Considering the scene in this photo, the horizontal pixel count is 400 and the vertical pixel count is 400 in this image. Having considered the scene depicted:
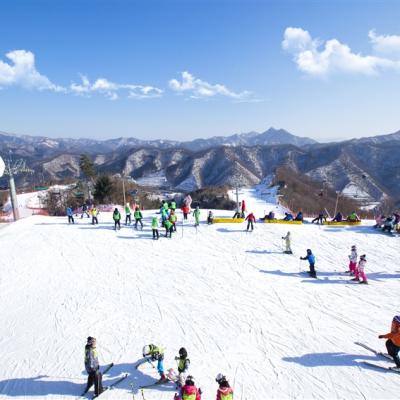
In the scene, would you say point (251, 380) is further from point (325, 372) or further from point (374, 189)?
point (374, 189)

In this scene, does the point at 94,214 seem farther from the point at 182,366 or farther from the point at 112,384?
the point at 182,366

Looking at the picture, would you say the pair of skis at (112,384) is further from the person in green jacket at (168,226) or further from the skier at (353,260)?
the person in green jacket at (168,226)

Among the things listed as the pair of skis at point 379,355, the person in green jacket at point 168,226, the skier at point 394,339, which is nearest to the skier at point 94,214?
the person in green jacket at point 168,226

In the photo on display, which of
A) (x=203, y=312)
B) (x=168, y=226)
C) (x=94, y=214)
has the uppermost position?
(x=94, y=214)

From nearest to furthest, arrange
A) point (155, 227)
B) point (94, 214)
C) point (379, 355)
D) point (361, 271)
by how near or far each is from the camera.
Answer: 1. point (379, 355)
2. point (361, 271)
3. point (155, 227)
4. point (94, 214)

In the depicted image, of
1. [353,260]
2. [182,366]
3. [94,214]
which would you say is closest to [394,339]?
[182,366]

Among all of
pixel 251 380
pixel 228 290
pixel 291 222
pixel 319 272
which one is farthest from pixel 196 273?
pixel 291 222
